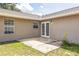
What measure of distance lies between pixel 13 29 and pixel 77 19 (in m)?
7.45

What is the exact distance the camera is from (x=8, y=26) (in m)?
12.1

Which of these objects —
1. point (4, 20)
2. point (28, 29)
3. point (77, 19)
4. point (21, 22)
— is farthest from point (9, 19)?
point (77, 19)

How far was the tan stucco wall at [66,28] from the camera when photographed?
9922 mm

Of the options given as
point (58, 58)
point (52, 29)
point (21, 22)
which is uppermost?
point (21, 22)

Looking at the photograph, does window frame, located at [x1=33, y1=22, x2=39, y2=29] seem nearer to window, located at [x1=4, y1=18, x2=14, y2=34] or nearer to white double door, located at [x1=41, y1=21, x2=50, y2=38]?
white double door, located at [x1=41, y1=21, x2=50, y2=38]

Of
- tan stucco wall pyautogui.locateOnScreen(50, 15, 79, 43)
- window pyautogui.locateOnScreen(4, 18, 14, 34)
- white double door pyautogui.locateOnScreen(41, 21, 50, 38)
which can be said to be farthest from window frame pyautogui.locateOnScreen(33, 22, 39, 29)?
window pyautogui.locateOnScreen(4, 18, 14, 34)

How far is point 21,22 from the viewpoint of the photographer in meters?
13.5

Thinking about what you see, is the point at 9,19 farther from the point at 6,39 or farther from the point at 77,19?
the point at 77,19

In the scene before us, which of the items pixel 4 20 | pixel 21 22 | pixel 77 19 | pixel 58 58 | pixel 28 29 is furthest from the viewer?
pixel 28 29

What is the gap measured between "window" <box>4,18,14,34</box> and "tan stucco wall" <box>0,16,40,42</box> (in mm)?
452

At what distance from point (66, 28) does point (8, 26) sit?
21.8 ft

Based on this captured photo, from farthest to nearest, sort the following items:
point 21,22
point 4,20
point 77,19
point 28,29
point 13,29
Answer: point 28,29
point 21,22
point 13,29
point 4,20
point 77,19

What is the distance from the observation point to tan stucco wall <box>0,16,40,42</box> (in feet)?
37.3

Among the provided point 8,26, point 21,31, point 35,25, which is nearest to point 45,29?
point 35,25
